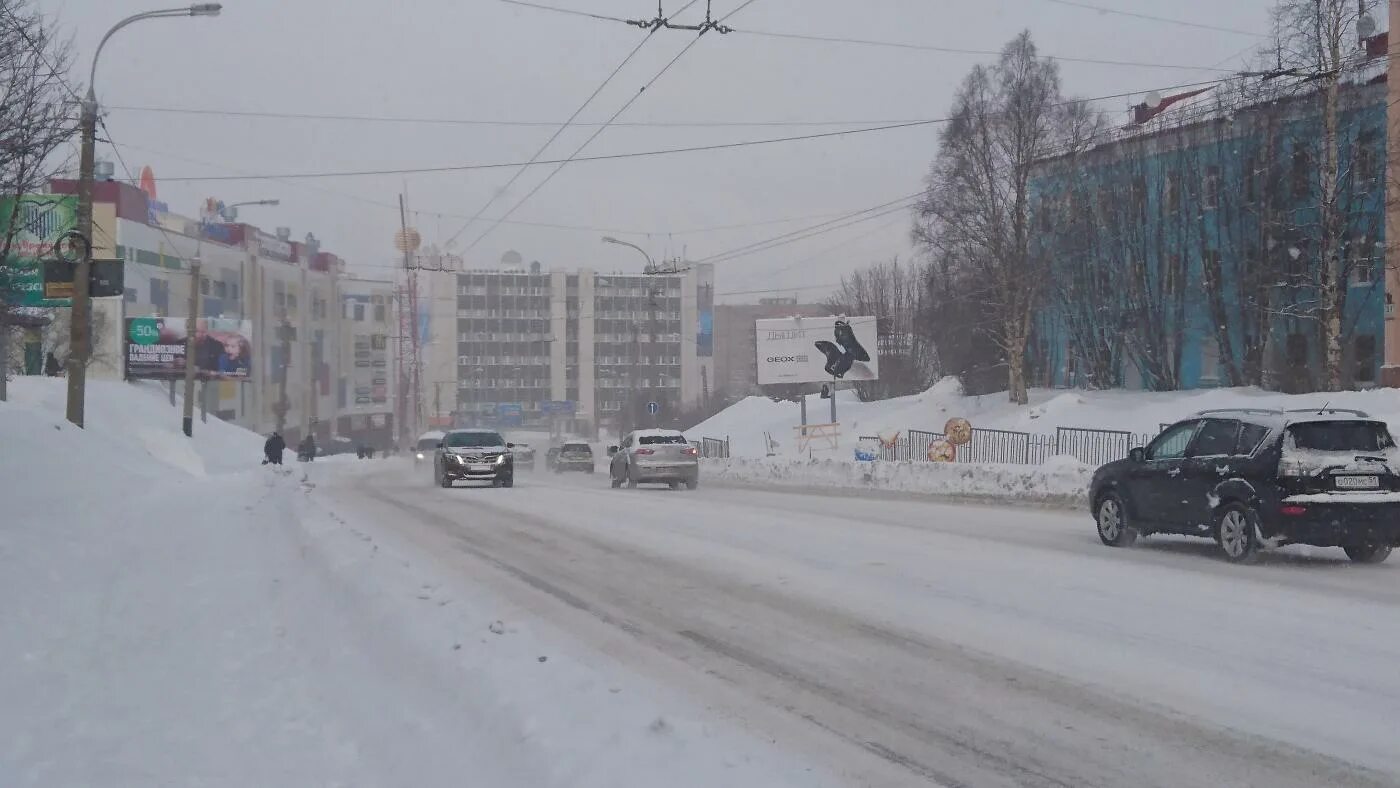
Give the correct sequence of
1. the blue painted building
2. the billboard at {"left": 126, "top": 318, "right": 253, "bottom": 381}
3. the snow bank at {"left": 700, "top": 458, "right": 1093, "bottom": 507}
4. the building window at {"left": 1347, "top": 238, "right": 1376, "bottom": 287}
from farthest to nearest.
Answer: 1. the billboard at {"left": 126, "top": 318, "right": 253, "bottom": 381}
2. the blue painted building
3. the building window at {"left": 1347, "top": 238, "right": 1376, "bottom": 287}
4. the snow bank at {"left": 700, "top": 458, "right": 1093, "bottom": 507}

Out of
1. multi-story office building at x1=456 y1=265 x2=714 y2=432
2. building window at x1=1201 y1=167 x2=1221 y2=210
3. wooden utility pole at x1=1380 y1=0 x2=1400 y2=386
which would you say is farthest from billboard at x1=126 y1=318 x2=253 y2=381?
multi-story office building at x1=456 y1=265 x2=714 y2=432

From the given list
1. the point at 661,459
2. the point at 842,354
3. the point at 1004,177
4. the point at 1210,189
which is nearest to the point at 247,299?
the point at 842,354

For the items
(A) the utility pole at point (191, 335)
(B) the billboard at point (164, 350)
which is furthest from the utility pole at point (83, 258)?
(B) the billboard at point (164, 350)

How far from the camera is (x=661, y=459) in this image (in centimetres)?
3391

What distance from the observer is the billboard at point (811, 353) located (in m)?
63.5

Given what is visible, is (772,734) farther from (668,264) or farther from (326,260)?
A: (326,260)

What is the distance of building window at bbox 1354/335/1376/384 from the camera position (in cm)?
4538

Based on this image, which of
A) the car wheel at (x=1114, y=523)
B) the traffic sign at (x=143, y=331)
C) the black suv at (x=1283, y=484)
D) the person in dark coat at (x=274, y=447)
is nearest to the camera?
the black suv at (x=1283, y=484)

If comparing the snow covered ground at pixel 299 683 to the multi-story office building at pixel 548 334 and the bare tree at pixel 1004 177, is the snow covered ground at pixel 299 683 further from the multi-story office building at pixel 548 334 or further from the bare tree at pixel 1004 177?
the multi-story office building at pixel 548 334

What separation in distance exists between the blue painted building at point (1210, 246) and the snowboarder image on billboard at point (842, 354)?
28.7ft

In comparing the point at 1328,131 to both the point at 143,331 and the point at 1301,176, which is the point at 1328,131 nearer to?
the point at 1301,176

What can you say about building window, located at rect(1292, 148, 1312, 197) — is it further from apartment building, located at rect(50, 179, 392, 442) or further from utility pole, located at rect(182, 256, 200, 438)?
apartment building, located at rect(50, 179, 392, 442)

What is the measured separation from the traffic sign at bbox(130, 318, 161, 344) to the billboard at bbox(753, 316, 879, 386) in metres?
31.5

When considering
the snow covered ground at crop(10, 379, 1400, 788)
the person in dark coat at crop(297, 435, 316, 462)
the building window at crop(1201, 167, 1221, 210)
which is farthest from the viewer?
the person in dark coat at crop(297, 435, 316, 462)
